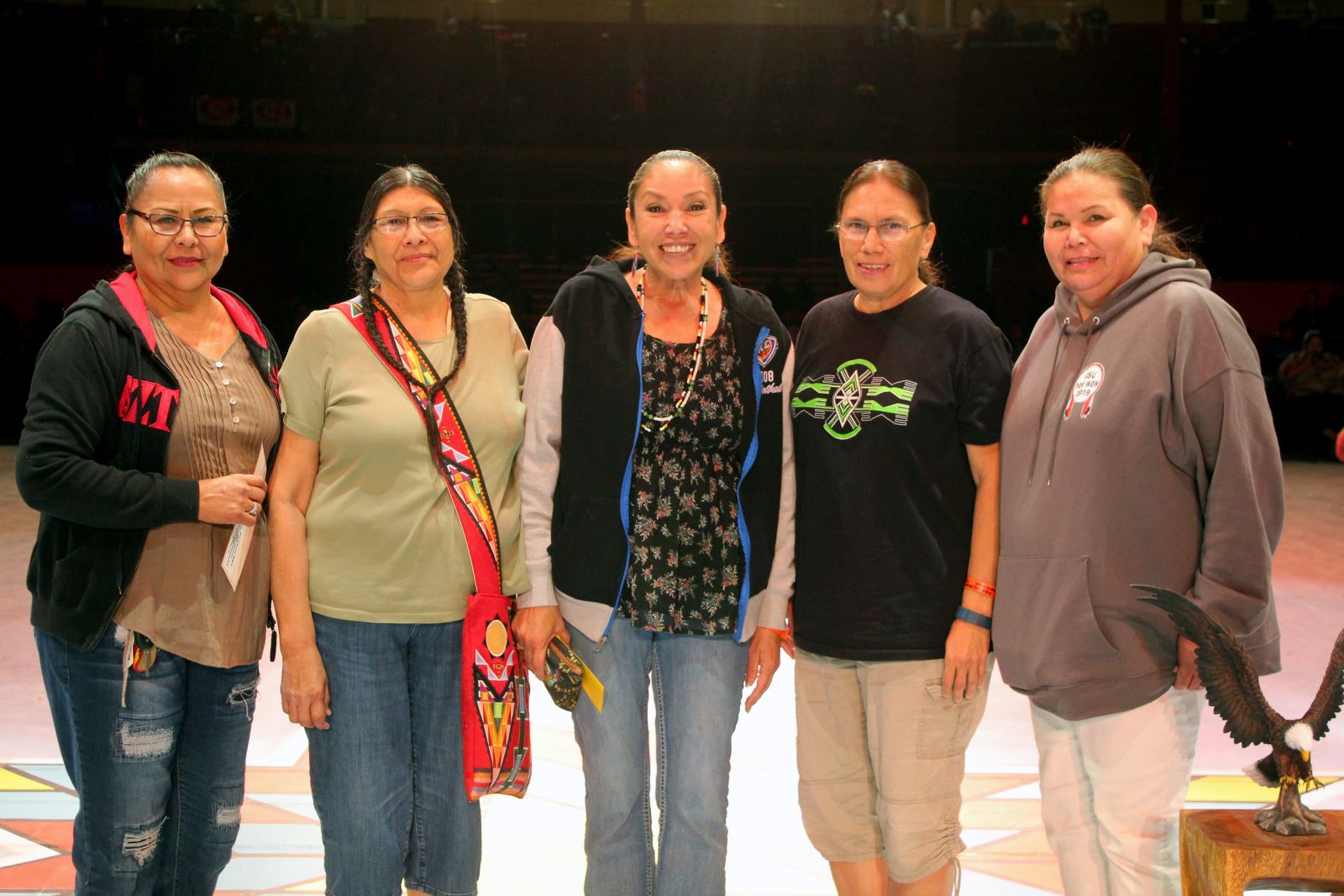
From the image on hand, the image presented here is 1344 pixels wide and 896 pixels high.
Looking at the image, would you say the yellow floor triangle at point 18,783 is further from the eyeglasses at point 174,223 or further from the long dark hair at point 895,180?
the long dark hair at point 895,180

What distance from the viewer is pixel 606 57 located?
14734 millimetres

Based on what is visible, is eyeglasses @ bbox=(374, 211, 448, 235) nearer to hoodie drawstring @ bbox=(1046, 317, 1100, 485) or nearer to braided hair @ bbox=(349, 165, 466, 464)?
braided hair @ bbox=(349, 165, 466, 464)

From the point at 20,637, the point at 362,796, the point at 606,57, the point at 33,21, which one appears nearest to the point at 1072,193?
the point at 362,796

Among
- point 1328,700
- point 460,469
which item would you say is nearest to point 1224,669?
point 1328,700

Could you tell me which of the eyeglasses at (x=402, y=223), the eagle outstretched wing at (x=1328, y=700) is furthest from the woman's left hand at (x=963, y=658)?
the eyeglasses at (x=402, y=223)

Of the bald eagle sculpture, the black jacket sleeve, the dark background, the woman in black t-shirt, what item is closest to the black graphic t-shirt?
the woman in black t-shirt

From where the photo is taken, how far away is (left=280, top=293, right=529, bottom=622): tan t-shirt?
7.11 feet

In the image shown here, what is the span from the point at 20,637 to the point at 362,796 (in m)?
3.35

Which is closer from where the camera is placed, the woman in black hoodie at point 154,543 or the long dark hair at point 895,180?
the woman in black hoodie at point 154,543

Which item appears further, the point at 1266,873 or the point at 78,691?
the point at 78,691

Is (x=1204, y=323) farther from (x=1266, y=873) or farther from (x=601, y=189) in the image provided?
(x=601, y=189)

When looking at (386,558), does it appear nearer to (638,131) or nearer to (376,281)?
(376,281)

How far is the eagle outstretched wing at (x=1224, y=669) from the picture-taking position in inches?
75.3

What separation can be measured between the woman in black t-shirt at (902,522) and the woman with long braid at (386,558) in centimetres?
60
